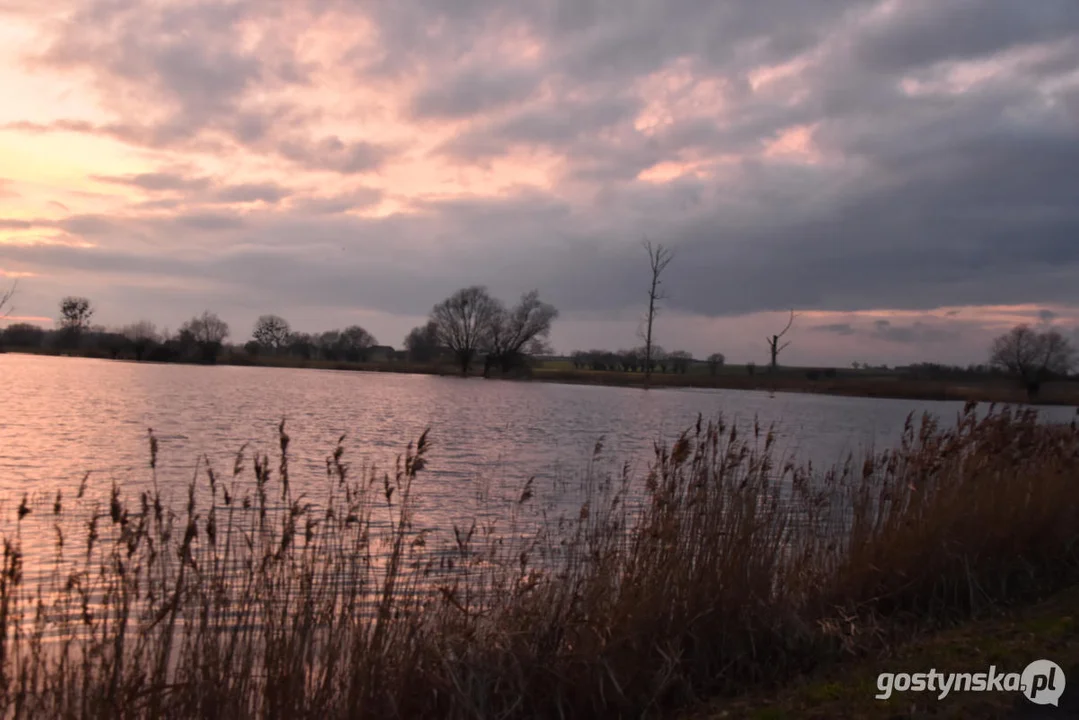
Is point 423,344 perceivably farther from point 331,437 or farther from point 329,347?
point 331,437

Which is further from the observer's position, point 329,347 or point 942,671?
point 329,347

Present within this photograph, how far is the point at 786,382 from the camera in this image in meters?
82.0

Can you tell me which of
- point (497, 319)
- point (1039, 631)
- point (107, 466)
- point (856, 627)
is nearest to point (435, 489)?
point (107, 466)

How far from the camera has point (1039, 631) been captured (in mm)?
5703

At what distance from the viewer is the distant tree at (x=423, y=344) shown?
321ft

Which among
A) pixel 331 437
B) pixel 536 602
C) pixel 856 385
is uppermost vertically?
pixel 856 385

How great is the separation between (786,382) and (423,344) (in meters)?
48.2

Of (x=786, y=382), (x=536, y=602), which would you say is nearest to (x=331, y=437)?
(x=536, y=602)

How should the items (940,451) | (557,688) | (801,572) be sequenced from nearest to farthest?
(557,688)
(801,572)
(940,451)

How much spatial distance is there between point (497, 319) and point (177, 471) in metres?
79.1

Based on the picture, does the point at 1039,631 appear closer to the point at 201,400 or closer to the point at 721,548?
the point at 721,548

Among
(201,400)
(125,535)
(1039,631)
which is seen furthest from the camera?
(201,400)

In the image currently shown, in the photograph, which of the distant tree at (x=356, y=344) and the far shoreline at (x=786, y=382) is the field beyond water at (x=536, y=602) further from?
the distant tree at (x=356, y=344)

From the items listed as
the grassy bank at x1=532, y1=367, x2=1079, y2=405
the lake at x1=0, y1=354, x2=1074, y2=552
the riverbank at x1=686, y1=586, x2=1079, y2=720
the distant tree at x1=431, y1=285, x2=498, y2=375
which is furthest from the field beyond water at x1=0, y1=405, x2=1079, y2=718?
the distant tree at x1=431, y1=285, x2=498, y2=375
